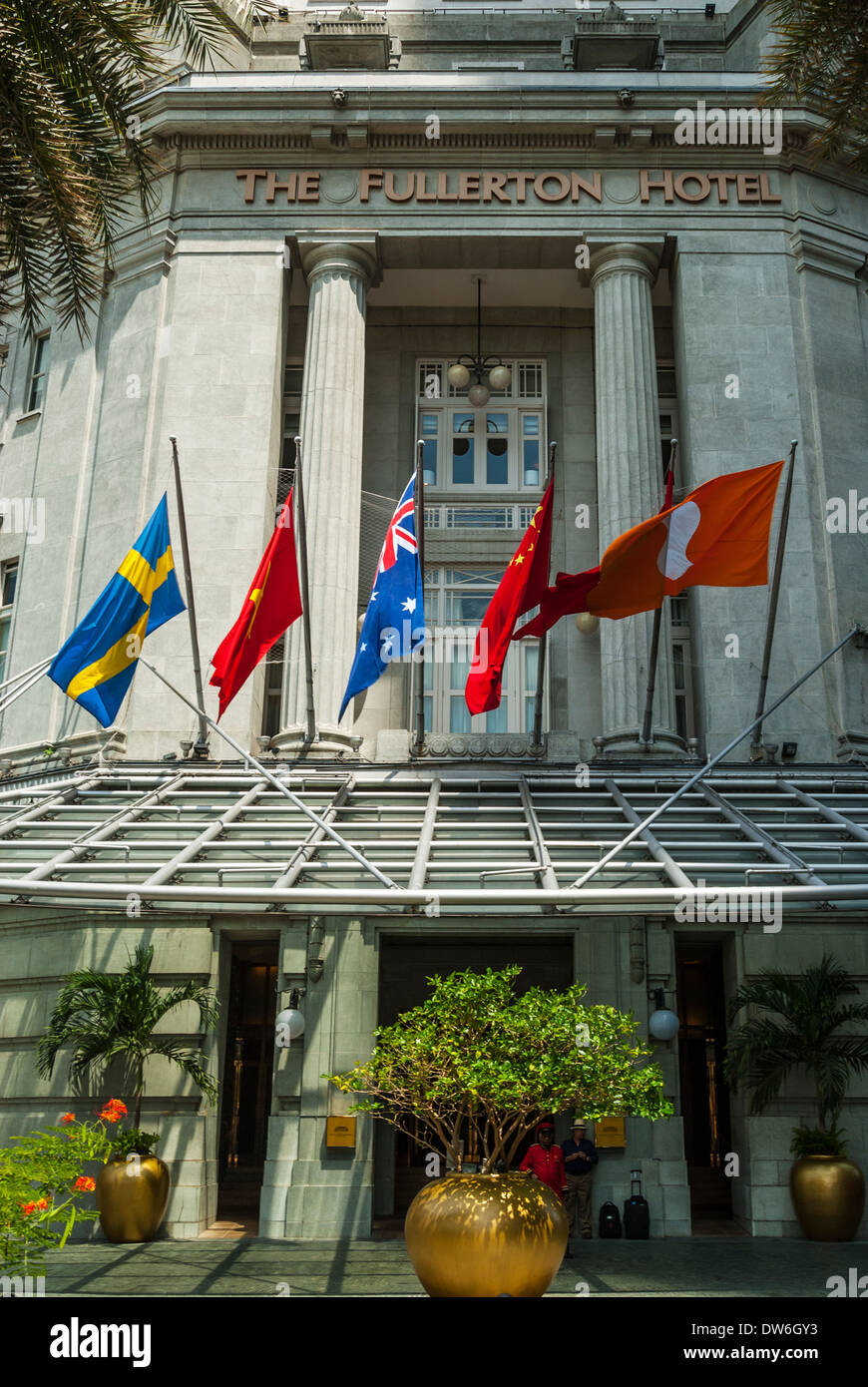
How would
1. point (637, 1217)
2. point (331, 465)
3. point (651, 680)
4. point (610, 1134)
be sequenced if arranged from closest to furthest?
point (637, 1217) < point (610, 1134) < point (651, 680) < point (331, 465)

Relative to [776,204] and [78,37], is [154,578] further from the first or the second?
[776,204]

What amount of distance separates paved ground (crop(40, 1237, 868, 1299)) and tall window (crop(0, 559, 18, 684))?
13891mm

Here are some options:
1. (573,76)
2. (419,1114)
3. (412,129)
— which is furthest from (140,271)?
(419,1114)

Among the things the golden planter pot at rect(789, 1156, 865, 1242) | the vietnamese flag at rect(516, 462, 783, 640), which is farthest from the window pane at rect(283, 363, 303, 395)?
the golden planter pot at rect(789, 1156, 865, 1242)

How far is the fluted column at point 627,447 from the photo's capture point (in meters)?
24.2

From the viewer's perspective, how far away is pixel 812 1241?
1905 cm

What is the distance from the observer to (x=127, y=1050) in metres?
19.5

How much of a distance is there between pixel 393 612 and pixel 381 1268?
9460mm

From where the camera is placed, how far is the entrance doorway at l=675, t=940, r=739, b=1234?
23547 mm

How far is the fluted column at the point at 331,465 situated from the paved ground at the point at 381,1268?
9021mm

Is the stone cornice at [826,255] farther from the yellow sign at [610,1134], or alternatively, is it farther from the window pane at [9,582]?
the window pane at [9,582]

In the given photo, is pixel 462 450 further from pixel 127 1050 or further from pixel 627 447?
pixel 127 1050

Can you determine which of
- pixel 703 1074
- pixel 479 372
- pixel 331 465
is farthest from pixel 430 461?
pixel 703 1074

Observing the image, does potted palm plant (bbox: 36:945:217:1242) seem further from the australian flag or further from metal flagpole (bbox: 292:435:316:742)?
the australian flag
